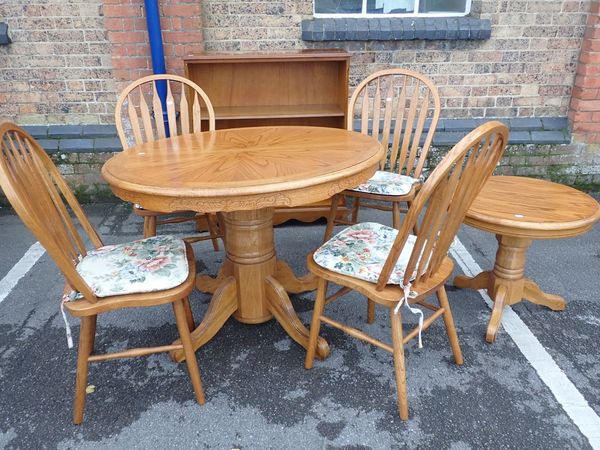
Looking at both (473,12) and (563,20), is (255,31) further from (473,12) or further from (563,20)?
(563,20)

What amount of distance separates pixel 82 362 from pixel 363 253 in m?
1.07

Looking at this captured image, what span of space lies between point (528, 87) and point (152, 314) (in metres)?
3.15

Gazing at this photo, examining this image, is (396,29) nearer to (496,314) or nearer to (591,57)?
(591,57)

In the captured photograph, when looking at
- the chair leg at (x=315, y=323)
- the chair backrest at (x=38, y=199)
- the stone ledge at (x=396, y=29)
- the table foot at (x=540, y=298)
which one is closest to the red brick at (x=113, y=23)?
the stone ledge at (x=396, y=29)

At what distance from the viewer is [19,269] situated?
8.93ft

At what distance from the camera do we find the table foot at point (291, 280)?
7.41 ft

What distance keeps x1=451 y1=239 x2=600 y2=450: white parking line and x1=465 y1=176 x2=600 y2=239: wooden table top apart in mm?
465

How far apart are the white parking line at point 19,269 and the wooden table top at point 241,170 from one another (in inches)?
46.7

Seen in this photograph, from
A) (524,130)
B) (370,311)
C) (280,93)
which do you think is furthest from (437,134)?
(370,311)

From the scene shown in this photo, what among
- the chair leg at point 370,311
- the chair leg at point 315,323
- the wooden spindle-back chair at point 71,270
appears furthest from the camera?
the chair leg at point 370,311

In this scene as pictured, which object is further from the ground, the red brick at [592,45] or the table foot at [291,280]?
the red brick at [592,45]

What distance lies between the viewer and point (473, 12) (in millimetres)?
3459

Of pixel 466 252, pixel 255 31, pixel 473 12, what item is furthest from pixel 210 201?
pixel 473 12

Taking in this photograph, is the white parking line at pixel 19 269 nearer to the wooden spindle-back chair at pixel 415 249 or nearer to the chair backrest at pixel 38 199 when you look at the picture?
the chair backrest at pixel 38 199
